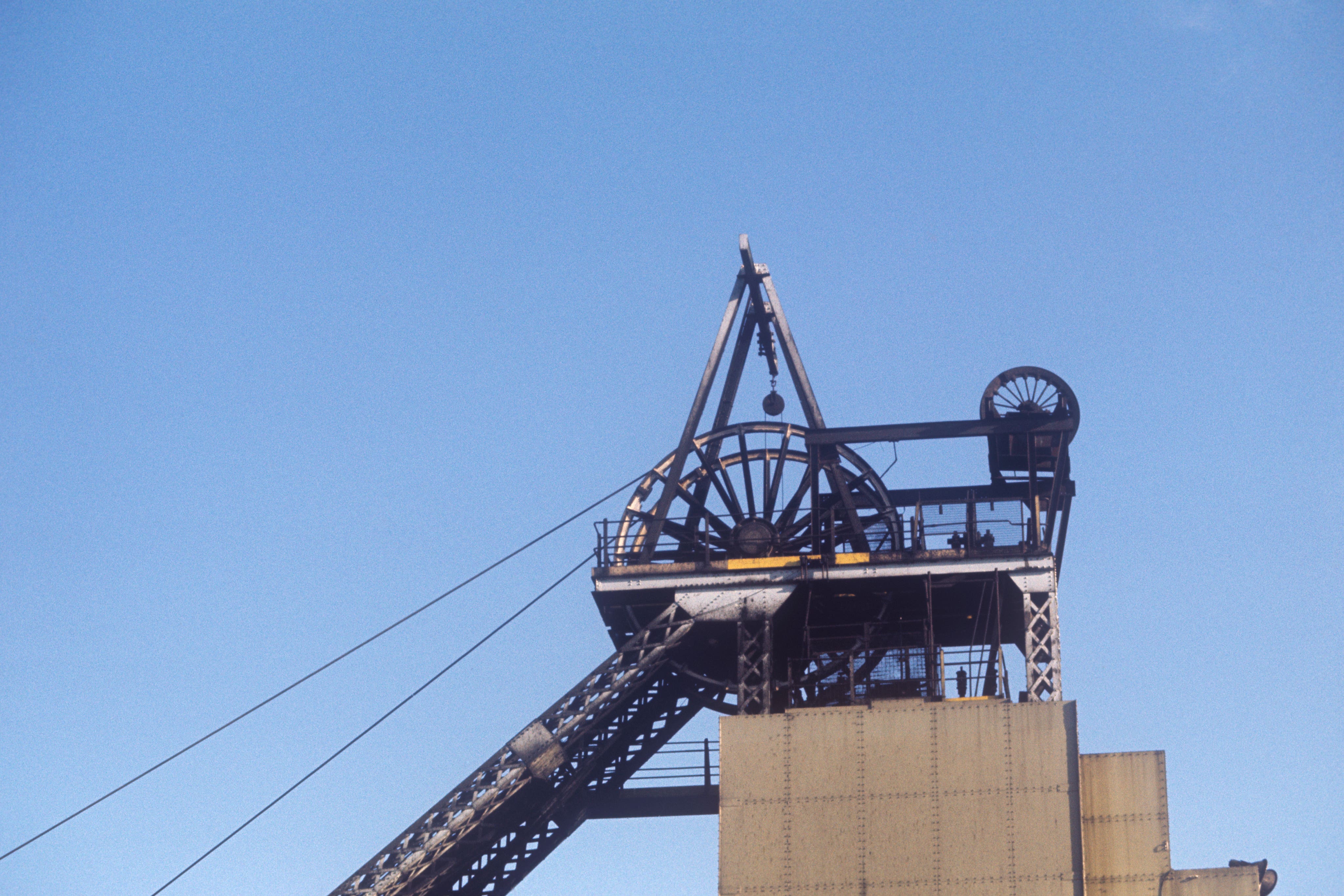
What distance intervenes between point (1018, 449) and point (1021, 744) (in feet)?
23.6

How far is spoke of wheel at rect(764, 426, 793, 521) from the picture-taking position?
4431cm

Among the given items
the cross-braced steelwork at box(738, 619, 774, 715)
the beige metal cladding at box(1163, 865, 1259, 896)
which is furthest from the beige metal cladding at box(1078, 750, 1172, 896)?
the cross-braced steelwork at box(738, 619, 774, 715)

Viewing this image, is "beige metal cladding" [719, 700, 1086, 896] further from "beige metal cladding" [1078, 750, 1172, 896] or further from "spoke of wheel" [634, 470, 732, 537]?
"spoke of wheel" [634, 470, 732, 537]

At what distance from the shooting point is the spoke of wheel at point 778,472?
44.3 m

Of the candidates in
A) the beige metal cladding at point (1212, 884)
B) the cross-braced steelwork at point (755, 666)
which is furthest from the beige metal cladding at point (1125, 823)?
the cross-braced steelwork at point (755, 666)

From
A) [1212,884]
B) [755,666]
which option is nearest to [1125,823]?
[1212,884]

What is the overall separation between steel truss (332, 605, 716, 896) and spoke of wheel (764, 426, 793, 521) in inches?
169

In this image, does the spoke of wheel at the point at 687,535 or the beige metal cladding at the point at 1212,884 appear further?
the spoke of wheel at the point at 687,535

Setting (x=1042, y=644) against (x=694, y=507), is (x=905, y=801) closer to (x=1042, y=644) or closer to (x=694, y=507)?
(x=1042, y=644)

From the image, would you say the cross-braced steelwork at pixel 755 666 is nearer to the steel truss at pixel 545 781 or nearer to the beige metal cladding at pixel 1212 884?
the steel truss at pixel 545 781

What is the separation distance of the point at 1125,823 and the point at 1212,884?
1856 mm

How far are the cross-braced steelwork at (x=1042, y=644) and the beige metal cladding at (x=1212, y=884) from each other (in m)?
3.97

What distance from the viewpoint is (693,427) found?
44.1 m

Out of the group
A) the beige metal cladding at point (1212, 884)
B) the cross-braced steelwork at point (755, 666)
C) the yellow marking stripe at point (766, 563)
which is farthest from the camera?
→ the yellow marking stripe at point (766, 563)
